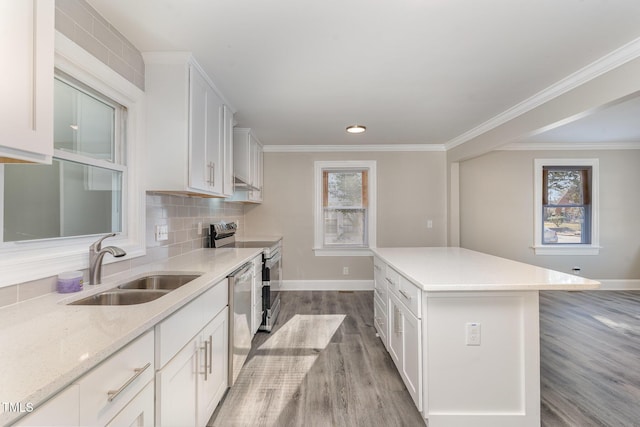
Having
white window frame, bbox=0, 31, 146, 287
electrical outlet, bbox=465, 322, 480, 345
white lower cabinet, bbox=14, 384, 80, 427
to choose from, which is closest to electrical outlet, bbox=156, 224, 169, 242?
white window frame, bbox=0, 31, 146, 287

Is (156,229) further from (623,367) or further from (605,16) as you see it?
(623,367)

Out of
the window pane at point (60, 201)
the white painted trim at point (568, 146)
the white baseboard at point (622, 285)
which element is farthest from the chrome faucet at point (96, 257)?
the white baseboard at point (622, 285)

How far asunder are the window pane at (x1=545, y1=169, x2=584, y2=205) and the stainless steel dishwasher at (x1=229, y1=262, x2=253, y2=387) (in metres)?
4.92

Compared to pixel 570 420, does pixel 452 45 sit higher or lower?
higher

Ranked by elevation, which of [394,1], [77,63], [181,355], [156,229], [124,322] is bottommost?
[181,355]

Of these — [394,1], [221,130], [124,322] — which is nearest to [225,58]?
[221,130]

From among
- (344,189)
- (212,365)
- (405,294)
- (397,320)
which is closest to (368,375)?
(397,320)

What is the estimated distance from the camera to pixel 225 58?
1.93m

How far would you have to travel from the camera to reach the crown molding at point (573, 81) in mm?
1802

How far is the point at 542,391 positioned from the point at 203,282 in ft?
7.99

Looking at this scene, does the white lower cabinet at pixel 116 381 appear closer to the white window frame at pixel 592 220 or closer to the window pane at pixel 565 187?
the white window frame at pixel 592 220

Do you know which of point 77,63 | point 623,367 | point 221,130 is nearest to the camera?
point 77,63

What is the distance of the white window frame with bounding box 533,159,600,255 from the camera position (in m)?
4.41

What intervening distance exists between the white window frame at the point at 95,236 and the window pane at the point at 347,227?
10.0ft
